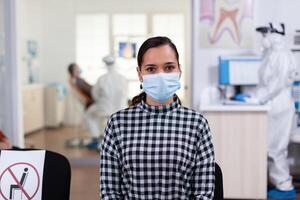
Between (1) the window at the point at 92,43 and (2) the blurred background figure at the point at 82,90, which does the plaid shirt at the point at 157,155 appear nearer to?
(2) the blurred background figure at the point at 82,90

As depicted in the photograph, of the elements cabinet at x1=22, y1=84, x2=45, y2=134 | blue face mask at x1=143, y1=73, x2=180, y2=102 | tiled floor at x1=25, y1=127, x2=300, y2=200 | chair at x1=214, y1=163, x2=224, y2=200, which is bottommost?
tiled floor at x1=25, y1=127, x2=300, y2=200

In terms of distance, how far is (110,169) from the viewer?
1.45m

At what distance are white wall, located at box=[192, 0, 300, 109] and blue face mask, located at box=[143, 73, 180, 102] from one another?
7.82 ft

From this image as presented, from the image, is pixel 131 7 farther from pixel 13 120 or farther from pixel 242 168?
pixel 242 168

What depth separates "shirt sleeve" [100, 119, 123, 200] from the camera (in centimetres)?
145

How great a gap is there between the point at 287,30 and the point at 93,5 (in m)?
4.62

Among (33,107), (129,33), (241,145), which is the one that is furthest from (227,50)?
(33,107)

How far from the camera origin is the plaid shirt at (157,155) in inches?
55.6

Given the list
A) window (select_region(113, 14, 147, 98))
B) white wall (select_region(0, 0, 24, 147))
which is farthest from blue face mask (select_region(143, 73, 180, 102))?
window (select_region(113, 14, 147, 98))

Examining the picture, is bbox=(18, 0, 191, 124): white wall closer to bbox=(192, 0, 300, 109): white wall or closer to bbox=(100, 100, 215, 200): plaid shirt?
bbox=(192, 0, 300, 109): white wall

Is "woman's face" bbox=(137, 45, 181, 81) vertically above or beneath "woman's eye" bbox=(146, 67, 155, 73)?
above

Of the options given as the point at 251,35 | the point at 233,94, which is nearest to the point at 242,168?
the point at 233,94

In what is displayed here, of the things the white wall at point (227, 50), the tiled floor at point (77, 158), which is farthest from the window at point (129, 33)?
the white wall at point (227, 50)

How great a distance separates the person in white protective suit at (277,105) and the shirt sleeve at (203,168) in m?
2.13
